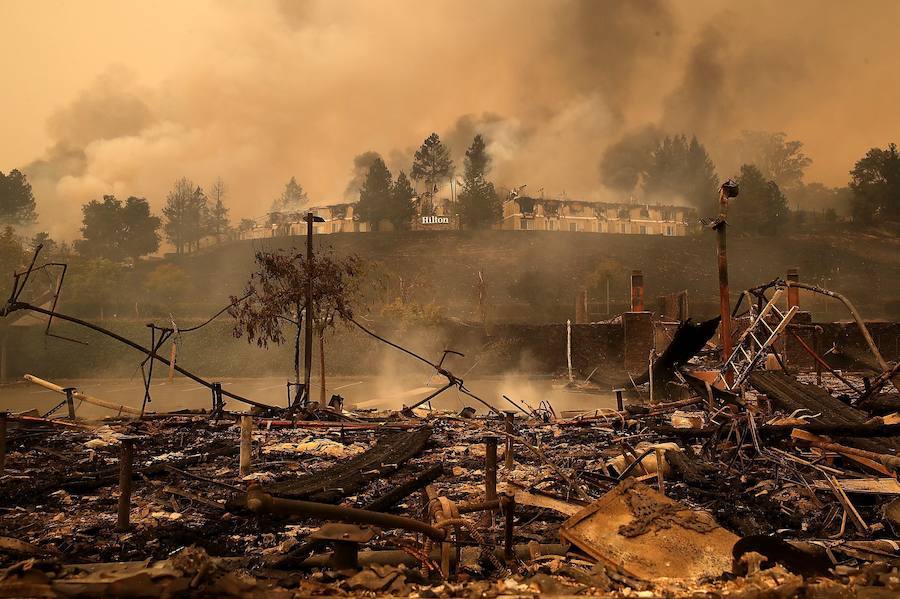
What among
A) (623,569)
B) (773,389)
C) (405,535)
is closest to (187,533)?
(405,535)

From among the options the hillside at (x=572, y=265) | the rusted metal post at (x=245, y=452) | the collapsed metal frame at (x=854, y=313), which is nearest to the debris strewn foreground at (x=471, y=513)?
the rusted metal post at (x=245, y=452)

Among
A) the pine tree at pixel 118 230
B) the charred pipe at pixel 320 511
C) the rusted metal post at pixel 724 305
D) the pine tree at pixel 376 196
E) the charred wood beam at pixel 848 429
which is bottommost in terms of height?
the charred wood beam at pixel 848 429

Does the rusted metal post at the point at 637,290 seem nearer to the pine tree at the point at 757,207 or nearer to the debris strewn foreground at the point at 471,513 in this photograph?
the debris strewn foreground at the point at 471,513

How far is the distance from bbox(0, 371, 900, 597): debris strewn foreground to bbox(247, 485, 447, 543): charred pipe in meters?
0.01

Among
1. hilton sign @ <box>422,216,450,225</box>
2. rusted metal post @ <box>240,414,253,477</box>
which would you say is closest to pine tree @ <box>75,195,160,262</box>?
hilton sign @ <box>422,216,450,225</box>

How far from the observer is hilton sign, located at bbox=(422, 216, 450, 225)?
7362cm

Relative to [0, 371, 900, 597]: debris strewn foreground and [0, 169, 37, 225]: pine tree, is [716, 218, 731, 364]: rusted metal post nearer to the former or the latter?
[0, 371, 900, 597]: debris strewn foreground

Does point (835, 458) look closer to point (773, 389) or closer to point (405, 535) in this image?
point (773, 389)

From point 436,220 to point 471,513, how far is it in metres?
70.2

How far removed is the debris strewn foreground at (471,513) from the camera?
2.96 metres

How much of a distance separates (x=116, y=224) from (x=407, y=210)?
105 ft

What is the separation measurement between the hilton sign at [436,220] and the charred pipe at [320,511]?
71062 mm

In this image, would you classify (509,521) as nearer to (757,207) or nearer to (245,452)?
(245,452)

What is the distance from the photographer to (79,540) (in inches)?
197
